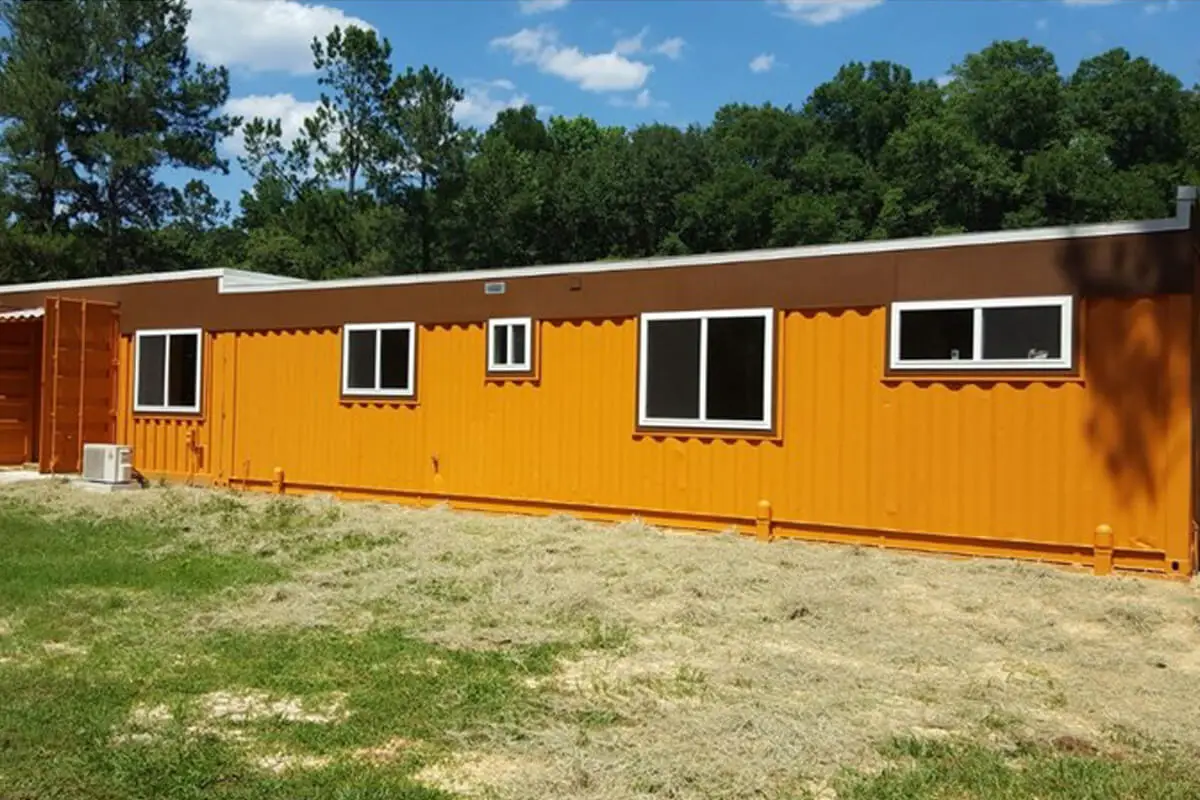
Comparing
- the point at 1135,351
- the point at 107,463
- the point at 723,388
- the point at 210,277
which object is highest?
the point at 210,277

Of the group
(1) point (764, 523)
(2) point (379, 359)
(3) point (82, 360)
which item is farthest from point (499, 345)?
(3) point (82, 360)

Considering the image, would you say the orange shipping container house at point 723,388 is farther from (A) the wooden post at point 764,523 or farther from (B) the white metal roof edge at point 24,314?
(B) the white metal roof edge at point 24,314

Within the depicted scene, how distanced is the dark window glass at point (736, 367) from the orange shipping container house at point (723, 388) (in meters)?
0.02

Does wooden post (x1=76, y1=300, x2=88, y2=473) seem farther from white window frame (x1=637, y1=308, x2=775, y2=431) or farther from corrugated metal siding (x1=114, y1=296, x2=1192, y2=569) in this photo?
white window frame (x1=637, y1=308, x2=775, y2=431)

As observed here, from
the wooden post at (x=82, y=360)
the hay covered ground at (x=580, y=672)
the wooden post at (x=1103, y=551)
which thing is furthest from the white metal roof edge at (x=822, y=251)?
the wooden post at (x=82, y=360)

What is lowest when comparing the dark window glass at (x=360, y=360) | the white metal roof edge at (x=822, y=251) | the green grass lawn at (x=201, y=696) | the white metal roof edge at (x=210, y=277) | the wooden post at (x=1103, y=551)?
the green grass lawn at (x=201, y=696)

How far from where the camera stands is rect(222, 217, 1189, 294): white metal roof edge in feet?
26.9

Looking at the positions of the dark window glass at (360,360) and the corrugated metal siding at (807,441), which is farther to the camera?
the dark window glass at (360,360)

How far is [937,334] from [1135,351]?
60.0 inches

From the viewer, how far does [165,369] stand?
Answer: 1433 cm

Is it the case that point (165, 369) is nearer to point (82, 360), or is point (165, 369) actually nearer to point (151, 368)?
point (151, 368)

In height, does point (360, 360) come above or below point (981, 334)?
below

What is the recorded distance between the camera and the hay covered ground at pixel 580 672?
404cm

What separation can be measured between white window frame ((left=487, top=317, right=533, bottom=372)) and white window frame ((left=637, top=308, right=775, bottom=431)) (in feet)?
4.43
